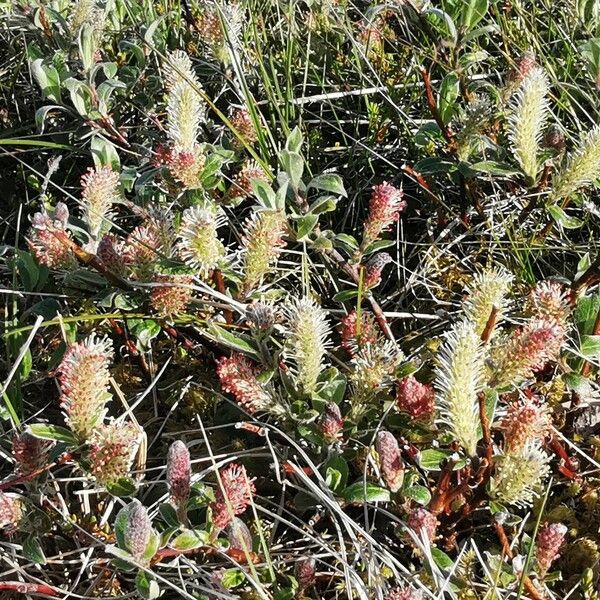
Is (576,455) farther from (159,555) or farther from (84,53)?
(84,53)

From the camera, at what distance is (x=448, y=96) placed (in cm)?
227

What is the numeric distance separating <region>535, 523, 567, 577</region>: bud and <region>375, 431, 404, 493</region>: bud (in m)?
0.29

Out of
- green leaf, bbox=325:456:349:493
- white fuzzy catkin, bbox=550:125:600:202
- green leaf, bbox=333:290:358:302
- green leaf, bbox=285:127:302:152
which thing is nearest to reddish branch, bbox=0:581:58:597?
green leaf, bbox=325:456:349:493

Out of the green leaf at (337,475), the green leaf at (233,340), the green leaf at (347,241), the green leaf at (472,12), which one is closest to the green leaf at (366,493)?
the green leaf at (337,475)

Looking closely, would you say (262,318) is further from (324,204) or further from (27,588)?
(27,588)

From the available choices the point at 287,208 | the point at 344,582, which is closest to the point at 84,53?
the point at 287,208

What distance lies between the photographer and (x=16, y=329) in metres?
1.96

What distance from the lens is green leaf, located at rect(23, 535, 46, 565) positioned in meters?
1.70

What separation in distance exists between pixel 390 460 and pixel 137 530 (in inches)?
19.0

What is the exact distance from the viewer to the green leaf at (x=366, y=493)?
1.69 m

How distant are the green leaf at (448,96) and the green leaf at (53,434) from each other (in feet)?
4.21

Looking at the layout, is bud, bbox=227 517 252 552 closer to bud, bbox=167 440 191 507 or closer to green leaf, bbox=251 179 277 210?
bud, bbox=167 440 191 507

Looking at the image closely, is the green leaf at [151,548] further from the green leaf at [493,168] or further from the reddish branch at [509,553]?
the green leaf at [493,168]

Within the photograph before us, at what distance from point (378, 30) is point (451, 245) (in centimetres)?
94
